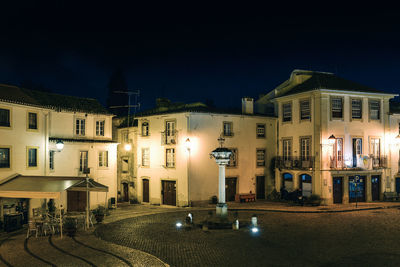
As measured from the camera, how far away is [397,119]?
1265 inches

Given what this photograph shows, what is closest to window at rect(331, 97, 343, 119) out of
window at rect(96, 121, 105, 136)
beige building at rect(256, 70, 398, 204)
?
beige building at rect(256, 70, 398, 204)

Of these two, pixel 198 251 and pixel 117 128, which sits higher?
pixel 117 128

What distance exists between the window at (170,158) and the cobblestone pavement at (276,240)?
6.79m

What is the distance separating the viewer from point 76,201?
2617cm

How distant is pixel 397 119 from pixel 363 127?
423 centimetres

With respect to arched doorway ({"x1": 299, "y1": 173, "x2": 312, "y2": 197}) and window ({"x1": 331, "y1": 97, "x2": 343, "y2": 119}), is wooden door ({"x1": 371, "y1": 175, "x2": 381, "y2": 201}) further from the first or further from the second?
window ({"x1": 331, "y1": 97, "x2": 343, "y2": 119})

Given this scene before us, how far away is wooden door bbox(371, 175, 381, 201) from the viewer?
1207 inches

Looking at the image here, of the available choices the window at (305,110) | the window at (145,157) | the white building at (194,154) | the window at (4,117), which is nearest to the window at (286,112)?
the white building at (194,154)

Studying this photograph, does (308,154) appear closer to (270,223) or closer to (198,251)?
(270,223)

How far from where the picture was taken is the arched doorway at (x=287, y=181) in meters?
31.7

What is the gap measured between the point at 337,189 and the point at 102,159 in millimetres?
19074

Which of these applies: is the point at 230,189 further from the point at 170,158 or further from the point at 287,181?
the point at 170,158

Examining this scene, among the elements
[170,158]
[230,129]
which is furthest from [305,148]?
[170,158]

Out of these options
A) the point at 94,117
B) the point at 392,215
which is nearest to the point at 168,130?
the point at 94,117
